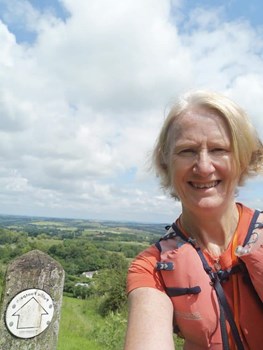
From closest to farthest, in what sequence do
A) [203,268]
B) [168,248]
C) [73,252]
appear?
[203,268], [168,248], [73,252]

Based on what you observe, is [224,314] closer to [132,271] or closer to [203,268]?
[203,268]

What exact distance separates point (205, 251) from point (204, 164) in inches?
17.0

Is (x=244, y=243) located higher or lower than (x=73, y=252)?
higher

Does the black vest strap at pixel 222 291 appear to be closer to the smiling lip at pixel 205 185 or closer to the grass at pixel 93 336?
the smiling lip at pixel 205 185

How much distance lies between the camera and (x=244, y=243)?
1.67 meters

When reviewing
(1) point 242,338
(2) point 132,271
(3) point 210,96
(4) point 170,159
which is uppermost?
(3) point 210,96

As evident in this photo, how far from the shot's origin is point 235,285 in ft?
5.09

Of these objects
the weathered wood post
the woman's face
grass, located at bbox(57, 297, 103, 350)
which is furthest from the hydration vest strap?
grass, located at bbox(57, 297, 103, 350)

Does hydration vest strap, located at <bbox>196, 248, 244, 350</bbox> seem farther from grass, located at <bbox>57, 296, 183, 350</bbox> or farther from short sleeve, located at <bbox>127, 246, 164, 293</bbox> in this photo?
A: grass, located at <bbox>57, 296, 183, 350</bbox>

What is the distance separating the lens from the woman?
1472 millimetres

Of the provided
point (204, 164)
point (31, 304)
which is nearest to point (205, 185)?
point (204, 164)

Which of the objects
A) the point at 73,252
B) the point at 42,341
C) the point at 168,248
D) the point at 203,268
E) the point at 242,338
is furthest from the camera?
the point at 73,252

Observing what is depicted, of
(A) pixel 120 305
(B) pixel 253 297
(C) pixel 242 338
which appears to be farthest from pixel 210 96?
(A) pixel 120 305

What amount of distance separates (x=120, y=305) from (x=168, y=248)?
32287 millimetres
